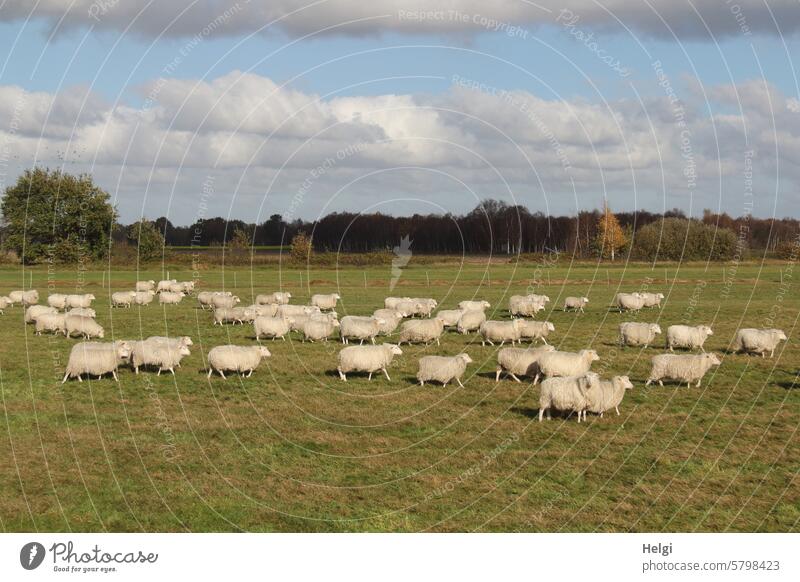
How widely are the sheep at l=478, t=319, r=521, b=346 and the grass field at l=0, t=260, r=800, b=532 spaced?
2039 millimetres

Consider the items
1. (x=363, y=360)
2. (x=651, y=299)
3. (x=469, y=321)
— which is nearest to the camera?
(x=363, y=360)

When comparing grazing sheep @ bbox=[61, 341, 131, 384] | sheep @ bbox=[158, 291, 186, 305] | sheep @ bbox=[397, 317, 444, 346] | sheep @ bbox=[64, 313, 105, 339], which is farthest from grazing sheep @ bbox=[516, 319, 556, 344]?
sheep @ bbox=[158, 291, 186, 305]

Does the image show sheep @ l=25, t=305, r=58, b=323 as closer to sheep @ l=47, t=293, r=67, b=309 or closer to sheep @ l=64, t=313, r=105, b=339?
sheep @ l=47, t=293, r=67, b=309

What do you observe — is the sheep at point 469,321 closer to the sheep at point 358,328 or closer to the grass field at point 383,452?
the sheep at point 358,328

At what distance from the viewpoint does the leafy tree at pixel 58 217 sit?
87.6 meters

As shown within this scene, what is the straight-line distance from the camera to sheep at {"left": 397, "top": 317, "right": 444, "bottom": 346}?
31.5 m

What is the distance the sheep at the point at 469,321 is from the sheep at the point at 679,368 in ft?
39.2

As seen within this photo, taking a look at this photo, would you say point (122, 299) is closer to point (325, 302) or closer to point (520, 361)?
point (325, 302)

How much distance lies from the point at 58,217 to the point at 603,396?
81396 millimetres

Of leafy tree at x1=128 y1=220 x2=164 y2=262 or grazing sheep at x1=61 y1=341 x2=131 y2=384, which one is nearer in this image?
grazing sheep at x1=61 y1=341 x2=131 y2=384

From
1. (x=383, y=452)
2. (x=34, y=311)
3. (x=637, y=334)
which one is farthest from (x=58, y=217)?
(x=383, y=452)

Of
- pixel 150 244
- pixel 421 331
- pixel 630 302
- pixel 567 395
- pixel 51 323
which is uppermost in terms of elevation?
pixel 150 244

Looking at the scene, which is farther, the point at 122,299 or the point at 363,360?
the point at 122,299

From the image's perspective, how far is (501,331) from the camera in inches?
1241
